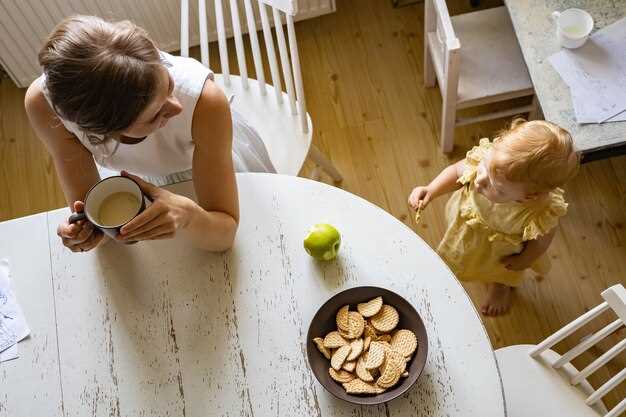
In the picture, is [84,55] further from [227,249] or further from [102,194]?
[227,249]

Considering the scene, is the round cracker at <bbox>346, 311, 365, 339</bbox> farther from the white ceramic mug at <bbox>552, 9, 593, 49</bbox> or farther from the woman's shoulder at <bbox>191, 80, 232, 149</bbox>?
the white ceramic mug at <bbox>552, 9, 593, 49</bbox>

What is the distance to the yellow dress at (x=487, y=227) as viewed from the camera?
1.32 meters

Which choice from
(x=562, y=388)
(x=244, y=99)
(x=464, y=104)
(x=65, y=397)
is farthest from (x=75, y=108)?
(x=464, y=104)

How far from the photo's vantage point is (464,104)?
179 cm

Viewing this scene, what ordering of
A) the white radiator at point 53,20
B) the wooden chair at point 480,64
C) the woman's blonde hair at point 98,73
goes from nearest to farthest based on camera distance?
the woman's blonde hair at point 98,73 → the wooden chair at point 480,64 → the white radiator at point 53,20

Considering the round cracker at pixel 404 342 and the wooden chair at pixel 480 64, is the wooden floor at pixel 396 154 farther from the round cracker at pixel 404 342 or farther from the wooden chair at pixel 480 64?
the round cracker at pixel 404 342

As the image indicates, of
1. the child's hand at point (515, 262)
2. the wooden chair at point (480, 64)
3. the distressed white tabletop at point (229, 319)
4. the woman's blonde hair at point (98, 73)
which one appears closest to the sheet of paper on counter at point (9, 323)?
the distressed white tabletop at point (229, 319)

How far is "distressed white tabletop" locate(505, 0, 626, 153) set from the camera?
138 cm

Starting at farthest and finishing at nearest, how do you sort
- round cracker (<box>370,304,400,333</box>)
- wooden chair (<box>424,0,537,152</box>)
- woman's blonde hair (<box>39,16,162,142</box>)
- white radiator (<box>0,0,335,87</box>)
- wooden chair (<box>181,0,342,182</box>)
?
white radiator (<box>0,0,335,87</box>)
wooden chair (<box>424,0,537,152</box>)
wooden chair (<box>181,0,342,182</box>)
round cracker (<box>370,304,400,333</box>)
woman's blonde hair (<box>39,16,162,142</box>)

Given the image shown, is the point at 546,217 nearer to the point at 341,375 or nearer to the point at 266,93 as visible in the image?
the point at 341,375

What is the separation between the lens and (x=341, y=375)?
1.01 metres

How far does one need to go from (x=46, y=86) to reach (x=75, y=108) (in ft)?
0.22

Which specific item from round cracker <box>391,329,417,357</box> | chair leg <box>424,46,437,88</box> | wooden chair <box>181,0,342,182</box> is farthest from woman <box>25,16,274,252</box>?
chair leg <box>424,46,437,88</box>

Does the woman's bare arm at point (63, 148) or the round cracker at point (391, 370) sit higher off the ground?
the woman's bare arm at point (63, 148)
